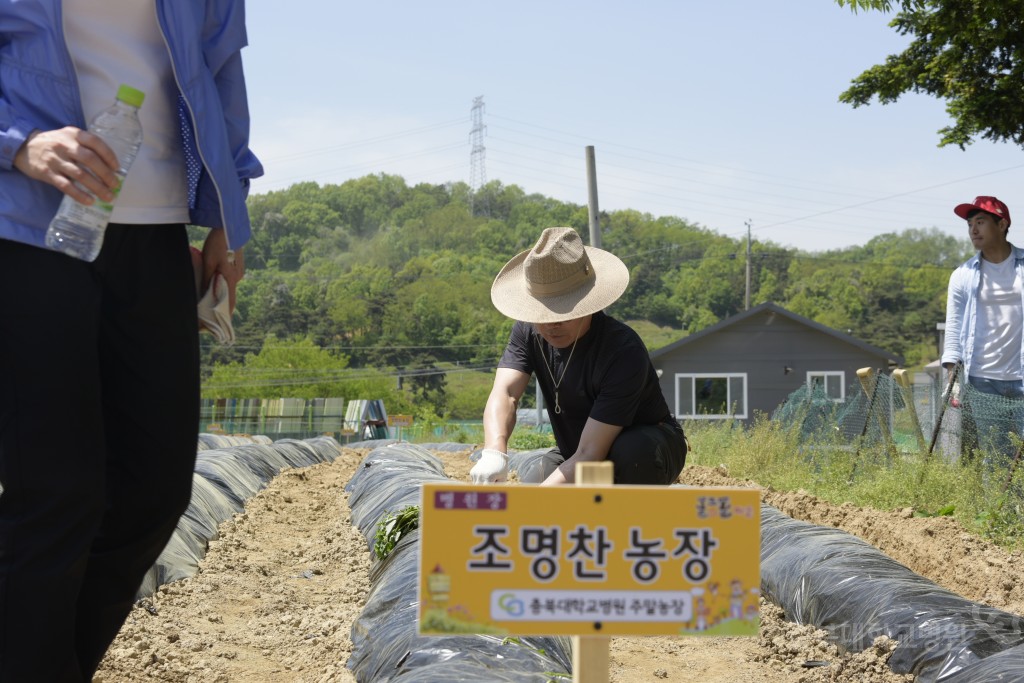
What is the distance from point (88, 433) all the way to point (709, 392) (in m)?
29.9

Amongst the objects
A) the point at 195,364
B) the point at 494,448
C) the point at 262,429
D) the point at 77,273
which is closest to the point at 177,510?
the point at 195,364

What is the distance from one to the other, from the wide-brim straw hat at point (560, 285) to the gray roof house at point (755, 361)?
27.0m

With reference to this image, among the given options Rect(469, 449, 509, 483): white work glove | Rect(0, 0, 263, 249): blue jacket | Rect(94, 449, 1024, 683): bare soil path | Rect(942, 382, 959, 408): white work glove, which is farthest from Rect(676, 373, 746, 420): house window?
Rect(0, 0, 263, 249): blue jacket

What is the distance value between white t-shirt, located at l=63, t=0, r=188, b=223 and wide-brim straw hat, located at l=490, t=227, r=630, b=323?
1.69 m

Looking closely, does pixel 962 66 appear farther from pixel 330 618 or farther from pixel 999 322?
pixel 330 618

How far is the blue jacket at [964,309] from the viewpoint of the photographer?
231 inches

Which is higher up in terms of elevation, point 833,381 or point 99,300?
point 833,381

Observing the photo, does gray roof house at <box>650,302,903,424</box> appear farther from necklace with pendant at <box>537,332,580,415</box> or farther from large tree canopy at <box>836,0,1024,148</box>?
necklace with pendant at <box>537,332,580,415</box>

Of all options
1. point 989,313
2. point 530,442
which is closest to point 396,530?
point 989,313

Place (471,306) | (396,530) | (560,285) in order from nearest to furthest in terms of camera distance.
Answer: (560,285), (396,530), (471,306)

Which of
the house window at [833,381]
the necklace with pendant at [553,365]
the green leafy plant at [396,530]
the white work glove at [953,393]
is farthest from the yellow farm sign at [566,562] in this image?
the house window at [833,381]

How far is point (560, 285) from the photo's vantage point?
146 inches

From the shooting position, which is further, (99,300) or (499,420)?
(499,420)

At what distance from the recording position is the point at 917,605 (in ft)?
11.7
